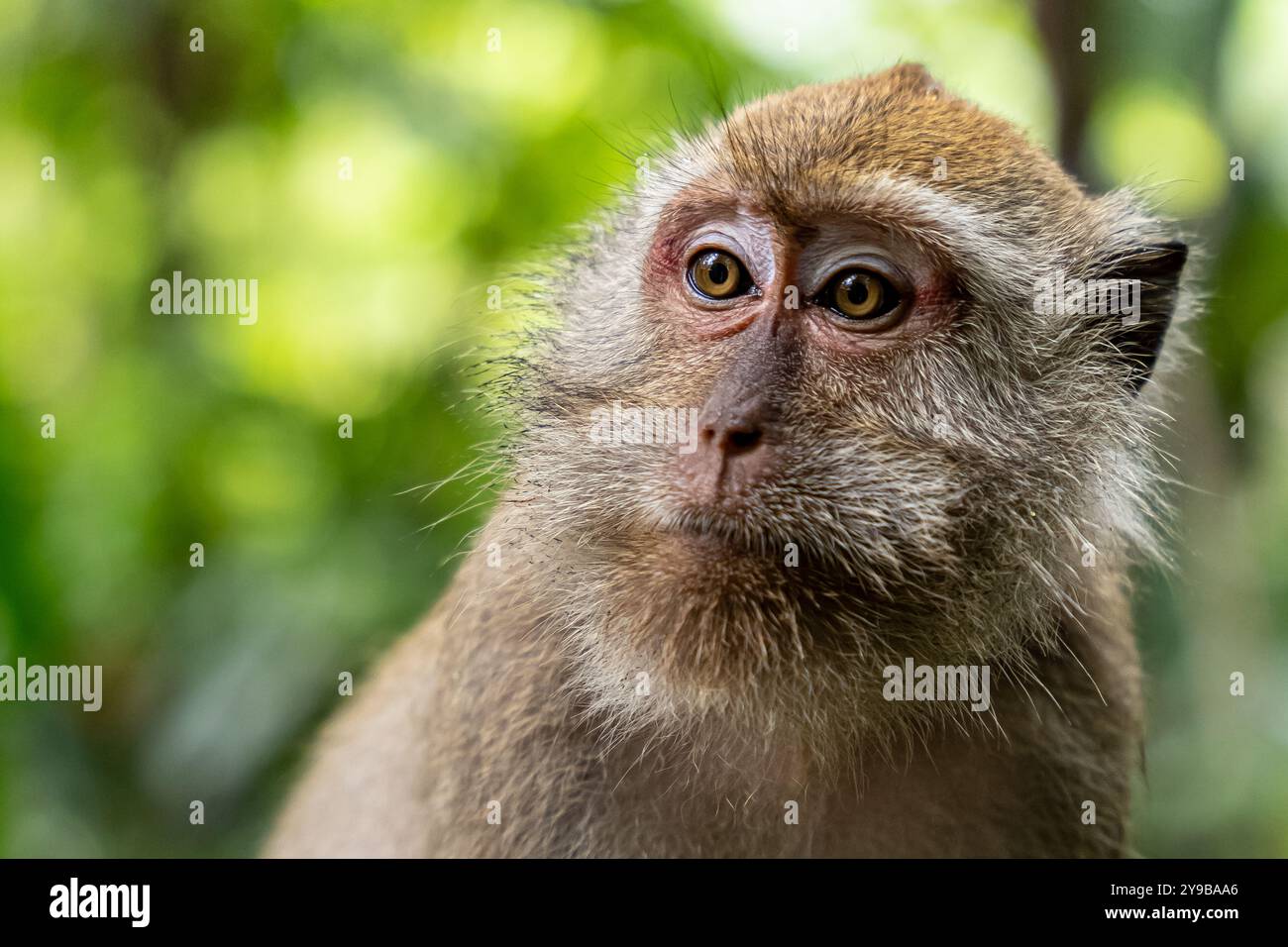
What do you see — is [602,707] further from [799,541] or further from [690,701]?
[799,541]

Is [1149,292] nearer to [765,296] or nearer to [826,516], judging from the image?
[765,296]

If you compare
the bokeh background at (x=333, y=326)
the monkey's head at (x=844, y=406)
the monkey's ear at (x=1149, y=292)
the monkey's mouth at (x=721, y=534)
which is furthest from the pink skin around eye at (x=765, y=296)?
the bokeh background at (x=333, y=326)

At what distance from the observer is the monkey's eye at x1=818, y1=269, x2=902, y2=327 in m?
2.90

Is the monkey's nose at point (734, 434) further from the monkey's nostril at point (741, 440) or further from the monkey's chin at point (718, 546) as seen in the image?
the monkey's chin at point (718, 546)

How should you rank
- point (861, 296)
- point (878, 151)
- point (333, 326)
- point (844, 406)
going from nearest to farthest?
point (844, 406)
point (861, 296)
point (878, 151)
point (333, 326)

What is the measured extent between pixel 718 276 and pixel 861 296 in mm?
370

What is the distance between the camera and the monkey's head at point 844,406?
2.62 meters

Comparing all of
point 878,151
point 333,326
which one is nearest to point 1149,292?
point 878,151

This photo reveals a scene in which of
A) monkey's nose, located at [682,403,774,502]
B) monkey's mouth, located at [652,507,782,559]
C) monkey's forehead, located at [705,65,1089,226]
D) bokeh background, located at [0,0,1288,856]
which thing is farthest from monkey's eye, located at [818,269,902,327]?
bokeh background, located at [0,0,1288,856]

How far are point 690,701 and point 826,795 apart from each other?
24.9 inches

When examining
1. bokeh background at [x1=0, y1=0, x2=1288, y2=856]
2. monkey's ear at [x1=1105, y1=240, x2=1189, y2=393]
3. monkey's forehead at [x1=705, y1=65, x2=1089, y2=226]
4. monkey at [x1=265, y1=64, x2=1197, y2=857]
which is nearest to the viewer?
monkey at [x1=265, y1=64, x2=1197, y2=857]

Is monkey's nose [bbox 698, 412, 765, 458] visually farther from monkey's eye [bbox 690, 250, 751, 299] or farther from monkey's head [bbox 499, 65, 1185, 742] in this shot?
monkey's eye [bbox 690, 250, 751, 299]

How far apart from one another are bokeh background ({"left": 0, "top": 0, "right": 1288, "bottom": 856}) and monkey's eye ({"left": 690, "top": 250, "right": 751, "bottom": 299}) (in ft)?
4.45

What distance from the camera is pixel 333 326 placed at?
6.68m
